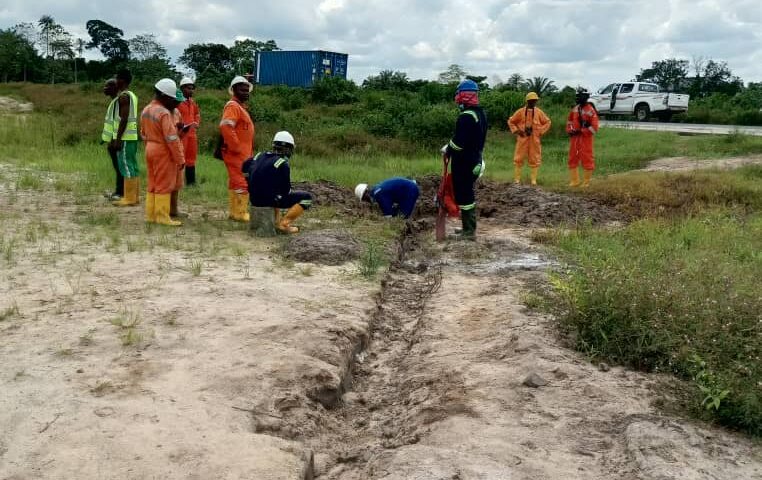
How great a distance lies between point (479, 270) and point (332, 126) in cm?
1452

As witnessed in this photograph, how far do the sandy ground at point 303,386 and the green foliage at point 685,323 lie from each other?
19cm

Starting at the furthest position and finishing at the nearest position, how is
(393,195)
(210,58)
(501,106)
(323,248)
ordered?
(210,58)
(501,106)
(393,195)
(323,248)

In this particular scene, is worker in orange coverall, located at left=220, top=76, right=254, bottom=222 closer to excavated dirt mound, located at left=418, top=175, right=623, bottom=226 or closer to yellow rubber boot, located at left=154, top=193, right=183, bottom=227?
yellow rubber boot, located at left=154, top=193, right=183, bottom=227

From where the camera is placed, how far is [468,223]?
848cm

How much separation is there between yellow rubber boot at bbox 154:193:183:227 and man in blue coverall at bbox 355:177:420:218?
2445mm

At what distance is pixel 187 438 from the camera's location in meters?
3.47

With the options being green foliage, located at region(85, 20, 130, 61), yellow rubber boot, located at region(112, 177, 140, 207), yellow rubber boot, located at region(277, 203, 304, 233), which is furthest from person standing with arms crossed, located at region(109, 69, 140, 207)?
green foliage, located at region(85, 20, 130, 61)

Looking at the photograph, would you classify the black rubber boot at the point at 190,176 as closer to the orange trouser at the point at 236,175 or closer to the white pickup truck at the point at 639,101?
the orange trouser at the point at 236,175

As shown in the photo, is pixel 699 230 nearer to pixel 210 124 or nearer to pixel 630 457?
pixel 630 457

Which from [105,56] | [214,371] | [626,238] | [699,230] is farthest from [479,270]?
[105,56]

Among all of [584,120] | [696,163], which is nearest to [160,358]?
[584,120]

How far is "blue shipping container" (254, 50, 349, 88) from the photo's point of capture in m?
36.6

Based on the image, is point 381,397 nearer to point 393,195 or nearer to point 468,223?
point 468,223

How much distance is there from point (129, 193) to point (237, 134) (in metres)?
2.05
